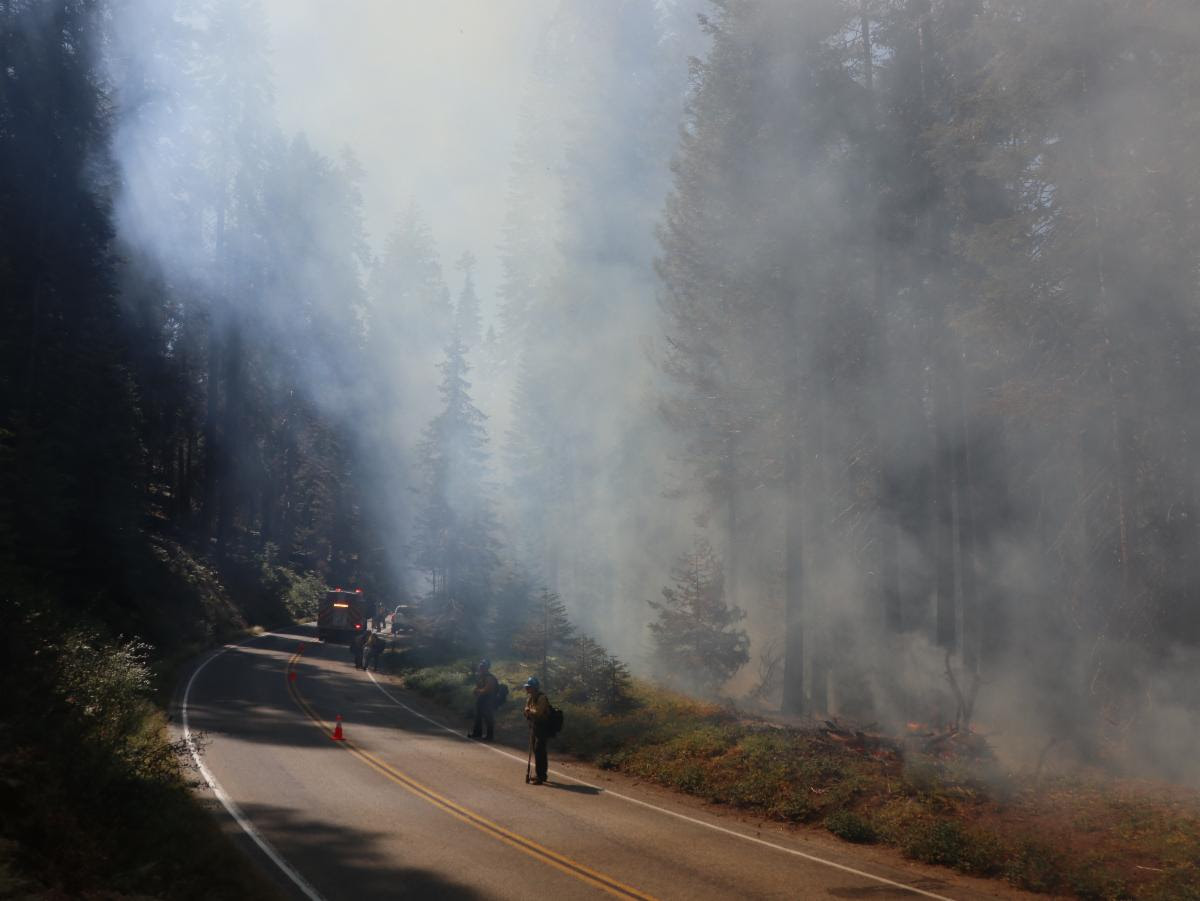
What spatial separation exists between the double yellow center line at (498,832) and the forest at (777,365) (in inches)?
220

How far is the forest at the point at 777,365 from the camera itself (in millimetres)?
17062

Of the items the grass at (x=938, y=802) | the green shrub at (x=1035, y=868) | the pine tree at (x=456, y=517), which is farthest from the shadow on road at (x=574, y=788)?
the pine tree at (x=456, y=517)

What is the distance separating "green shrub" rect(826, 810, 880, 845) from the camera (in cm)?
1187

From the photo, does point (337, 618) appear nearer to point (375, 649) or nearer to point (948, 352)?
point (375, 649)

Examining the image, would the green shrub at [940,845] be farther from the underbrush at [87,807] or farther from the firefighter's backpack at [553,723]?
the underbrush at [87,807]

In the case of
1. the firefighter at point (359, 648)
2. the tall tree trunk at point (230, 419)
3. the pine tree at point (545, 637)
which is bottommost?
the firefighter at point (359, 648)

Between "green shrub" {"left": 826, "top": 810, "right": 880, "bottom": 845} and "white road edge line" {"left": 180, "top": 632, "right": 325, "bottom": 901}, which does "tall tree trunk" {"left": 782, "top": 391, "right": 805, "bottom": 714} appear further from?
"white road edge line" {"left": 180, "top": 632, "right": 325, "bottom": 901}

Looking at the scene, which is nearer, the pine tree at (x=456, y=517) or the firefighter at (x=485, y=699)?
the firefighter at (x=485, y=699)

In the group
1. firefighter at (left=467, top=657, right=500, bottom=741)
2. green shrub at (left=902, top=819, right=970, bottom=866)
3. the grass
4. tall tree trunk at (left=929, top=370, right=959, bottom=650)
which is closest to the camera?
the grass

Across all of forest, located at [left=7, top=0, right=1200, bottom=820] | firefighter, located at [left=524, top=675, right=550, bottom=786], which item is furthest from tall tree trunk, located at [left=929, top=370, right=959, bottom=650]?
firefighter, located at [left=524, top=675, right=550, bottom=786]

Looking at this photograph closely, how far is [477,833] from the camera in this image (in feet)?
36.4

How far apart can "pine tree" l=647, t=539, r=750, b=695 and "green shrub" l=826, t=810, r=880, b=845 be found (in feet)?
42.7

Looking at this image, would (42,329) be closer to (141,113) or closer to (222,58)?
(141,113)

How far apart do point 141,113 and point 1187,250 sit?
134 feet
